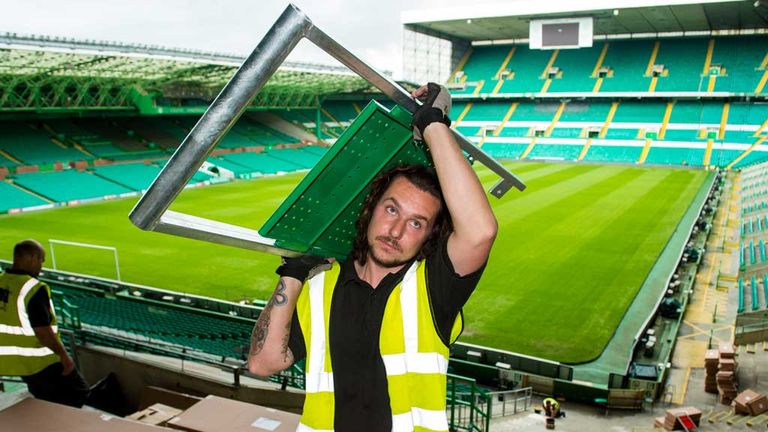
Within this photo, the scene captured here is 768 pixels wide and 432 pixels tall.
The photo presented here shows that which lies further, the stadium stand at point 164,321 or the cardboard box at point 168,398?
the stadium stand at point 164,321

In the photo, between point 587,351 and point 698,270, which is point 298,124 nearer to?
point 698,270

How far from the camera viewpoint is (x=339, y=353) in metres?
1.89

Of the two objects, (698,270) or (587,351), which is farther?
(698,270)

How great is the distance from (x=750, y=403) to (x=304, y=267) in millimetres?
8826

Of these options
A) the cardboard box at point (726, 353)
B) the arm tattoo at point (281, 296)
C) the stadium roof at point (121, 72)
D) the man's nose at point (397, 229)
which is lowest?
the cardboard box at point (726, 353)

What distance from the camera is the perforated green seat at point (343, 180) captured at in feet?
6.31

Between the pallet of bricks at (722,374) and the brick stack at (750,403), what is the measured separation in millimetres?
571

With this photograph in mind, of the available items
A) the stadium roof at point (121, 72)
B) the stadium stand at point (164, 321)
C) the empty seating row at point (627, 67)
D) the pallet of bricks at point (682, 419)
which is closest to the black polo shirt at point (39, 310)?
the stadium stand at point (164, 321)

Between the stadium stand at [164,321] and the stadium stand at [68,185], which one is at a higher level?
the stadium stand at [68,185]

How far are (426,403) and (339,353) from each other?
1.06ft

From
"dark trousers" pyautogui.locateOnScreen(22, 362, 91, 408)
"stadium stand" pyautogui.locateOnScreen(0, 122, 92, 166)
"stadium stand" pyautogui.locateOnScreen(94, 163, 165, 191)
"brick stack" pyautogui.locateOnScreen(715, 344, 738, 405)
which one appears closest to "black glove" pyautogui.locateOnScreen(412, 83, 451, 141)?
"dark trousers" pyautogui.locateOnScreen(22, 362, 91, 408)

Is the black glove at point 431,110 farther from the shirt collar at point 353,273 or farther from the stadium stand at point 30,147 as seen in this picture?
the stadium stand at point 30,147

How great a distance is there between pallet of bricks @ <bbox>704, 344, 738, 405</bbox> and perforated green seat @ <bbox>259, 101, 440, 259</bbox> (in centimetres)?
920

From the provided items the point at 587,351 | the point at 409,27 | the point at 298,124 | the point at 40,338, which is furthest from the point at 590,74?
the point at 40,338
